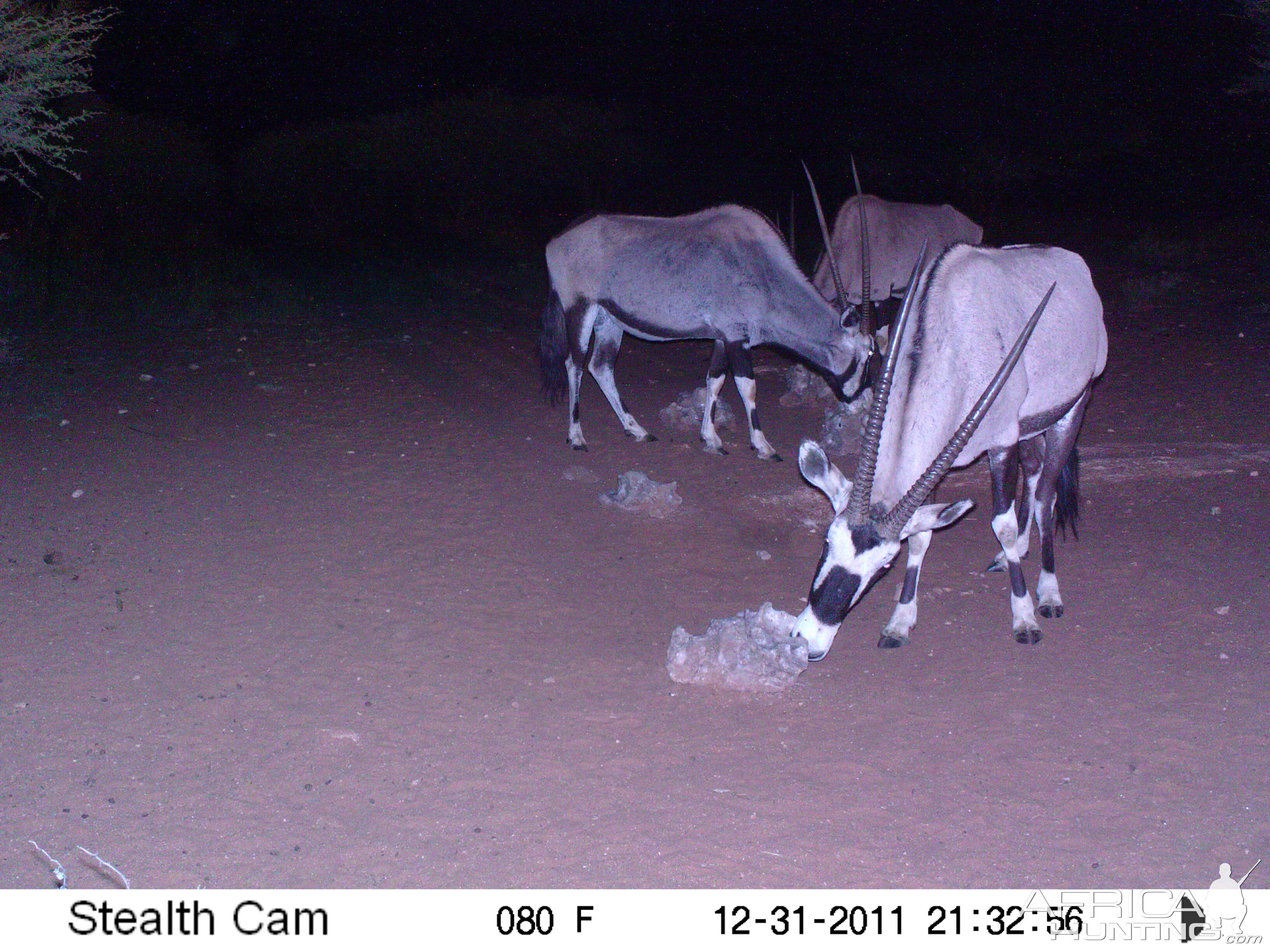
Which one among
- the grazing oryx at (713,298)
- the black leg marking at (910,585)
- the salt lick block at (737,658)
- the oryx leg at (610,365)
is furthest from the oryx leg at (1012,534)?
the oryx leg at (610,365)

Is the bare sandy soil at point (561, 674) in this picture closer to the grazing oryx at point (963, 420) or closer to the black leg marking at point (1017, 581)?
the black leg marking at point (1017, 581)

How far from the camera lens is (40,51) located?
902 cm

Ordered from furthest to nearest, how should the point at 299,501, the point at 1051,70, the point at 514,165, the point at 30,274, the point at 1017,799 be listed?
the point at 514,165 → the point at 1051,70 → the point at 30,274 → the point at 299,501 → the point at 1017,799

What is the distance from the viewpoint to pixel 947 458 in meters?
4.67

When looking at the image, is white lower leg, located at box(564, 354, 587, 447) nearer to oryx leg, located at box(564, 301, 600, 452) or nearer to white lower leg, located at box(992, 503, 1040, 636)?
oryx leg, located at box(564, 301, 600, 452)

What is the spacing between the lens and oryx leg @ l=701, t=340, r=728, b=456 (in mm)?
8547

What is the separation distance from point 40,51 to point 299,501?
509cm

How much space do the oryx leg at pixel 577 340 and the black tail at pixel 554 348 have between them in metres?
0.10

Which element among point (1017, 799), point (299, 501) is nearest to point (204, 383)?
point (299, 501)

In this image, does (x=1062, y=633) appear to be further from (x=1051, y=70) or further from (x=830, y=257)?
(x=1051, y=70)

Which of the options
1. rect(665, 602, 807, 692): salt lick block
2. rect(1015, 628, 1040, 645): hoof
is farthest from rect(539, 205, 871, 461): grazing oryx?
rect(665, 602, 807, 692): salt lick block

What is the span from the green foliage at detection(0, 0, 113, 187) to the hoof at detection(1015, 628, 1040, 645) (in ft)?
27.6

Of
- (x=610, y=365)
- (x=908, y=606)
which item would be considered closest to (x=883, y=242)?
(x=610, y=365)

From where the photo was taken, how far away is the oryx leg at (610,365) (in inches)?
350
